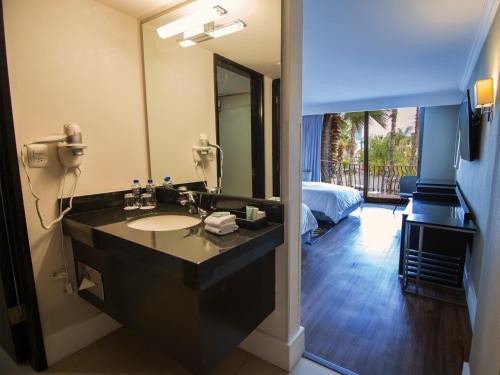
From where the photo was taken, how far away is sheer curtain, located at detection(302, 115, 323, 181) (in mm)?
6824

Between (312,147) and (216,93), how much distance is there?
18.2ft

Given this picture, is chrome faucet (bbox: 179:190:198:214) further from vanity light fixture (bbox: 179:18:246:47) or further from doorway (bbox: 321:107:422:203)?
doorway (bbox: 321:107:422:203)

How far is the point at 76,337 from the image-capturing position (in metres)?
1.66

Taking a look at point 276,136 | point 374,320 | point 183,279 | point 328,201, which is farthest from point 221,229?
point 328,201

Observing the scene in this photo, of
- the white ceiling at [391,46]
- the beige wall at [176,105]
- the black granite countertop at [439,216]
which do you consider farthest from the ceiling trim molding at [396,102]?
the beige wall at [176,105]

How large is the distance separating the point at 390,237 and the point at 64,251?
3.83 meters

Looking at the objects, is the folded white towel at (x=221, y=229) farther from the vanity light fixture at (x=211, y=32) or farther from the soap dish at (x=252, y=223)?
the vanity light fixture at (x=211, y=32)

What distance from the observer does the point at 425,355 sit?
1.63 metres

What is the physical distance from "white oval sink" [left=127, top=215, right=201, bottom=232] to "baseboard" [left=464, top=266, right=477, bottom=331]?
2013 millimetres

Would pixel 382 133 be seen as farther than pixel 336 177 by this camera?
No

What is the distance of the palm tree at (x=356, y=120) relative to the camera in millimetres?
6301

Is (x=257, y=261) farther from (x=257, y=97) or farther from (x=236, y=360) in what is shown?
(x=257, y=97)

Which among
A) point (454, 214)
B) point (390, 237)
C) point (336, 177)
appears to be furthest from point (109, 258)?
point (336, 177)

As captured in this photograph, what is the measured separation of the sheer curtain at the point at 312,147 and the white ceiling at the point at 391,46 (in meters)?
1.89
